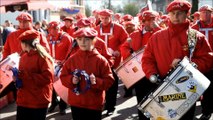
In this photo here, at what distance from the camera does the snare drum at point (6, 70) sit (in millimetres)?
4754

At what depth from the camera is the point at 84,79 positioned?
13.0ft

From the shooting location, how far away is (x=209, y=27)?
6.15m

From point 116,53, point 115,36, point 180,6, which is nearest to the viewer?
point 180,6

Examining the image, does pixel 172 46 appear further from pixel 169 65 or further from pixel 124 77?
pixel 124 77

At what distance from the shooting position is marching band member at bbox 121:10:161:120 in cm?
524

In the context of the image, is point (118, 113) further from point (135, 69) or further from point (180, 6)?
point (180, 6)

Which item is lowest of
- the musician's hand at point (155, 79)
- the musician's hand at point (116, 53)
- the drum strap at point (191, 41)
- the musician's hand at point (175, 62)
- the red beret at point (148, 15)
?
the musician's hand at point (116, 53)

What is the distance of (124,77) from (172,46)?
151 centimetres

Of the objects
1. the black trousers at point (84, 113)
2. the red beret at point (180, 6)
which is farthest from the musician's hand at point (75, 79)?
the red beret at point (180, 6)

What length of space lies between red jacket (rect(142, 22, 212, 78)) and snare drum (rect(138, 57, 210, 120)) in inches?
16.0

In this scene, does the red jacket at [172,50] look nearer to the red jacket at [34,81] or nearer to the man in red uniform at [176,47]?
the man in red uniform at [176,47]

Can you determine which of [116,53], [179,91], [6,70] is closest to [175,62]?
[179,91]

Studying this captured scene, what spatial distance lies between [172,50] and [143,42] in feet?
5.29

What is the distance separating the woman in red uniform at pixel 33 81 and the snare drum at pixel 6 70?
0.44 meters
